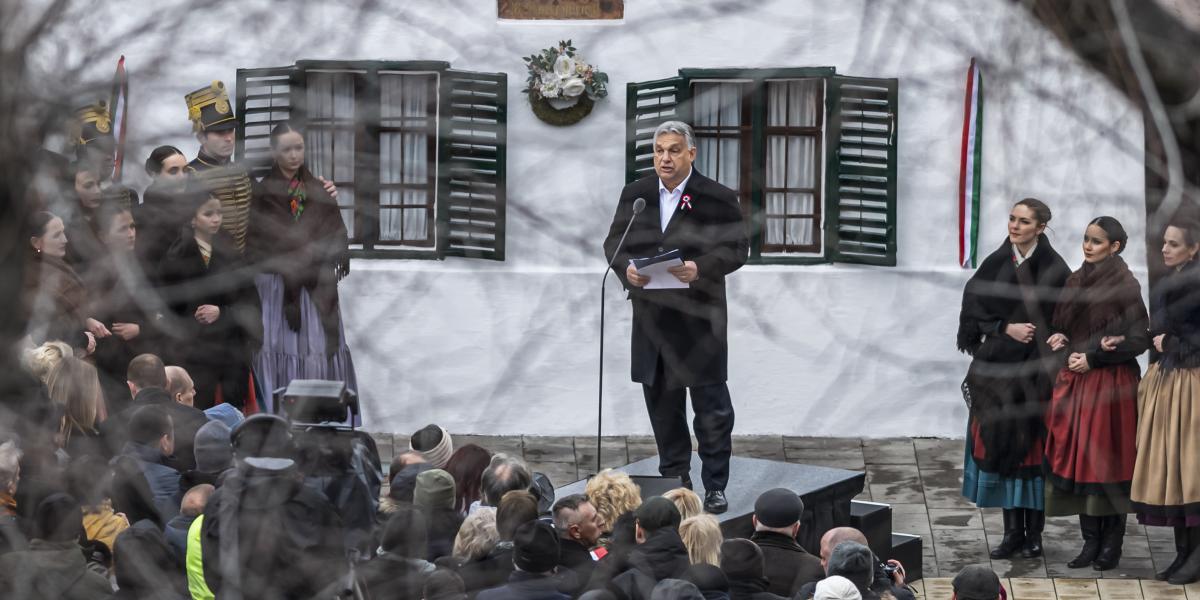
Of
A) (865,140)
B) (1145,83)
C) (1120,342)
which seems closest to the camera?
(1145,83)

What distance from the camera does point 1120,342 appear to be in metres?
10.4

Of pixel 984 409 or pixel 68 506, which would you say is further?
pixel 984 409

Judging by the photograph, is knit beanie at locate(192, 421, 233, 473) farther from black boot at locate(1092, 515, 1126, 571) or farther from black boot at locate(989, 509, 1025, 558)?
black boot at locate(1092, 515, 1126, 571)

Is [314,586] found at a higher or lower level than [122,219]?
lower

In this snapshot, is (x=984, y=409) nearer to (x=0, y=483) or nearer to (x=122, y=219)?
(x=0, y=483)

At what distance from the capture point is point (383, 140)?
360cm

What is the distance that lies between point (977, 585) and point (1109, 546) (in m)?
3.19

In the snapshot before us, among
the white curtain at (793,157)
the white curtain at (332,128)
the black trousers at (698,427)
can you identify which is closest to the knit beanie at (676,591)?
the black trousers at (698,427)

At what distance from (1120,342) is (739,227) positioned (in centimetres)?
650

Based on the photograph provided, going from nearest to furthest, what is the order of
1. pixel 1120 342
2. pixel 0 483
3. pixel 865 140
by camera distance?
pixel 0 483 → pixel 1120 342 → pixel 865 140

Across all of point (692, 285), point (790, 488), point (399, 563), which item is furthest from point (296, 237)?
point (790, 488)

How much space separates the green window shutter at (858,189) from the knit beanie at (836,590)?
20.5ft

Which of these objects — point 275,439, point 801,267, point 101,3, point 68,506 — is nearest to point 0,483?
point 68,506

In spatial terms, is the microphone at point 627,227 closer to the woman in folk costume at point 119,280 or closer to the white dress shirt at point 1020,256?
the woman in folk costume at point 119,280
